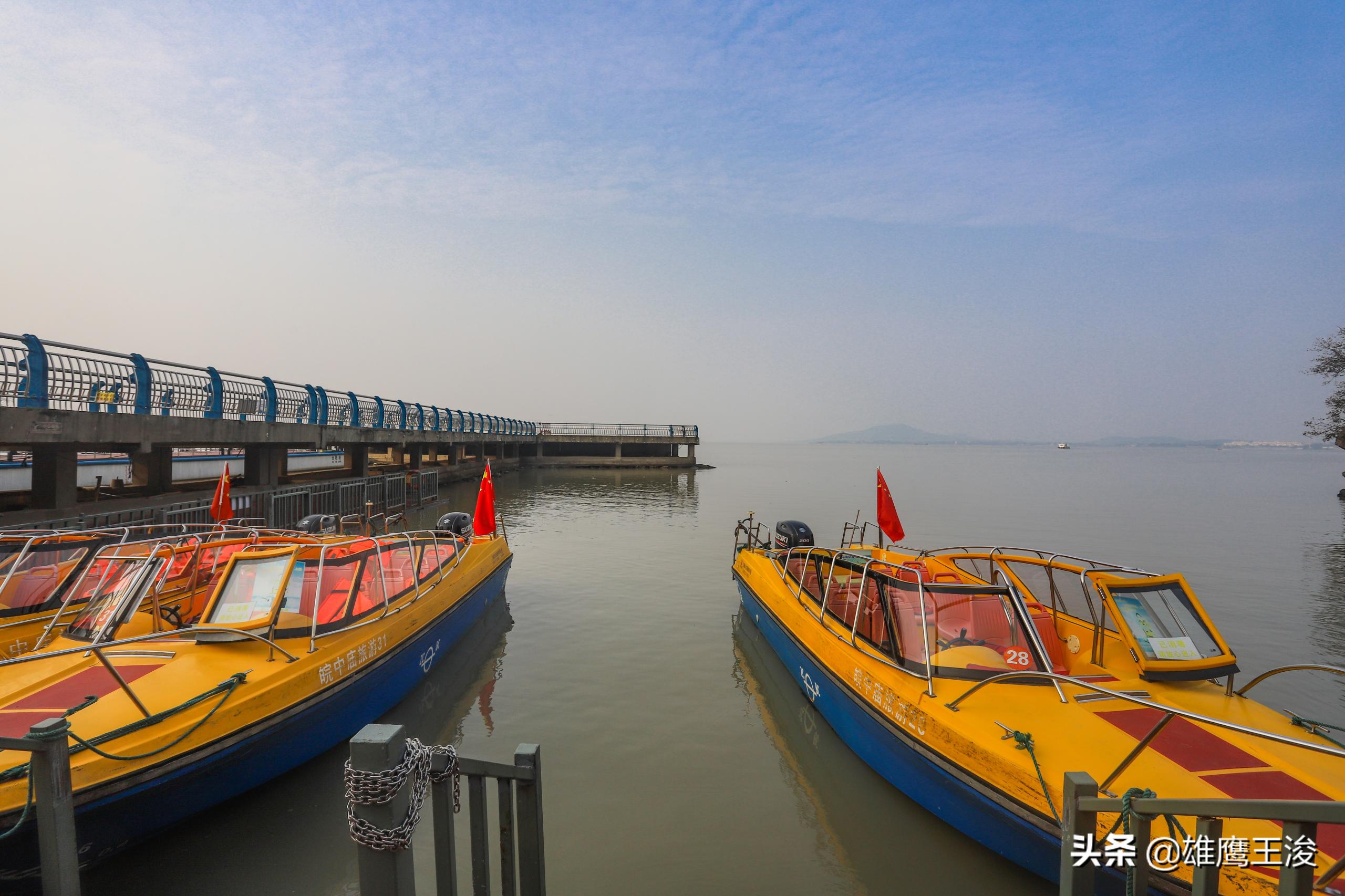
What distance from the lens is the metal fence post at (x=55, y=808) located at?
135 inches

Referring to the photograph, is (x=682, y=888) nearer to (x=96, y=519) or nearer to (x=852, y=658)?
(x=852, y=658)

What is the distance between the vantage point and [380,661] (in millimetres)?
7160

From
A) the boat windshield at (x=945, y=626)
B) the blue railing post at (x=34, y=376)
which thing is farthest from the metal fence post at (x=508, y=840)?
the blue railing post at (x=34, y=376)

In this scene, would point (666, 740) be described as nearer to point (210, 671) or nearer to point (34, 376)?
point (210, 671)

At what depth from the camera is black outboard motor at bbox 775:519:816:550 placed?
1309cm

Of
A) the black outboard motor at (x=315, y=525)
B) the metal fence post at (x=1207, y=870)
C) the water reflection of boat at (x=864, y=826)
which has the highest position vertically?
the black outboard motor at (x=315, y=525)

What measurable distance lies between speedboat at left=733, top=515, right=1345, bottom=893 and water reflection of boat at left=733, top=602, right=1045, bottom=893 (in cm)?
19

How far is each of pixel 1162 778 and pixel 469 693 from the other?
294 inches

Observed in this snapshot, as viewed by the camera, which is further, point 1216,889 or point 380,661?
point 380,661

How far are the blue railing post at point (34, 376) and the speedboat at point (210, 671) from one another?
5683 mm

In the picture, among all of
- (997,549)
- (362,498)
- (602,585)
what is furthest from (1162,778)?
(362,498)

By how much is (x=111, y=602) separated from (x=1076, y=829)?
8809mm

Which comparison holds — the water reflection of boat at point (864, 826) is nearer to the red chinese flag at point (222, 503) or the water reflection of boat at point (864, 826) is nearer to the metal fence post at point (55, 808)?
the metal fence post at point (55, 808)

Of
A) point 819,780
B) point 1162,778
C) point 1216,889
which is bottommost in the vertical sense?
point 819,780
